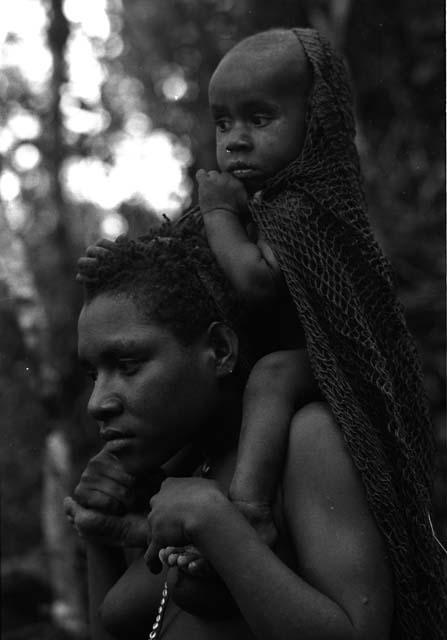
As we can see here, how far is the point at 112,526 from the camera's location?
253cm

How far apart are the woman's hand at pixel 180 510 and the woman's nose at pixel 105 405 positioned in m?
0.21

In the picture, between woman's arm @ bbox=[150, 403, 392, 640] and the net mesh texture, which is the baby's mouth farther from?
woman's arm @ bbox=[150, 403, 392, 640]

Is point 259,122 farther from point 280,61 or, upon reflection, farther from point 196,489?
point 196,489

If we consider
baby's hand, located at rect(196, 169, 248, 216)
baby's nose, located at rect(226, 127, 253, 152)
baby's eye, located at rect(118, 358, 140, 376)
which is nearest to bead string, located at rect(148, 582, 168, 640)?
baby's eye, located at rect(118, 358, 140, 376)

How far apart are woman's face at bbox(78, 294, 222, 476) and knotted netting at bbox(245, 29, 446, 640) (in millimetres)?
274

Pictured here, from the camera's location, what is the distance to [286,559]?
2176 millimetres

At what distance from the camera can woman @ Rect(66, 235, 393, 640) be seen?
1.98m

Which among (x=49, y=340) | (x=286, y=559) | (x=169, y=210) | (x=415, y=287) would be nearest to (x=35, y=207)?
(x=169, y=210)

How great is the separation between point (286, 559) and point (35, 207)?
6.67m

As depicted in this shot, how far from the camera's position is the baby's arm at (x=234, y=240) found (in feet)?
7.56

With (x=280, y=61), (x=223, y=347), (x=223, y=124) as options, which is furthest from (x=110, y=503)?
(x=280, y=61)

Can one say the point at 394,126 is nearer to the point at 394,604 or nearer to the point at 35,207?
the point at 35,207

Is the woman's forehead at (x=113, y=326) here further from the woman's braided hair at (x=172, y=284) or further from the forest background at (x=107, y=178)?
the forest background at (x=107, y=178)

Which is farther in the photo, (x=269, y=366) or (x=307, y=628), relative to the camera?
(x=269, y=366)
